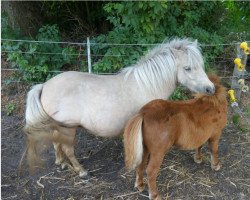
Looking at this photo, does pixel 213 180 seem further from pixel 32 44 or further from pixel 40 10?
pixel 40 10

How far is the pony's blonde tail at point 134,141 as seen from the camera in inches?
120

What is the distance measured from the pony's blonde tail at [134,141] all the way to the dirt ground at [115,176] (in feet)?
2.12

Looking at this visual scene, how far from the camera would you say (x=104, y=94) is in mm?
3441

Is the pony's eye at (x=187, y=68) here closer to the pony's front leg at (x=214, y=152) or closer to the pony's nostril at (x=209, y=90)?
the pony's nostril at (x=209, y=90)

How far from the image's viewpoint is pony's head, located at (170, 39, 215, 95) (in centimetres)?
346

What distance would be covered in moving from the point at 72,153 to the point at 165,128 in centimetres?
122

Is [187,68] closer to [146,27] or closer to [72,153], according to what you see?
[72,153]

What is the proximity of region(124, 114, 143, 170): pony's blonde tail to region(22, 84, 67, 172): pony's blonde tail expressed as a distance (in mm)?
810

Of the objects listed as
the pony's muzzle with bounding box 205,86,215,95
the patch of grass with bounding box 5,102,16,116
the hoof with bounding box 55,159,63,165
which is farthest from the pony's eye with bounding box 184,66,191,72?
the patch of grass with bounding box 5,102,16,116

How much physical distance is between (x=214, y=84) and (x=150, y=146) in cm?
108

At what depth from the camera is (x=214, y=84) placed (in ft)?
11.8

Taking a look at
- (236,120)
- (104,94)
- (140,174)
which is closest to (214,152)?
(140,174)

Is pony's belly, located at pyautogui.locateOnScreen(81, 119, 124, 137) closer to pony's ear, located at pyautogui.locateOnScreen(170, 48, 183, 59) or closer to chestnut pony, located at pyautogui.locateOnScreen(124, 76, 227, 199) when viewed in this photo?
chestnut pony, located at pyautogui.locateOnScreen(124, 76, 227, 199)

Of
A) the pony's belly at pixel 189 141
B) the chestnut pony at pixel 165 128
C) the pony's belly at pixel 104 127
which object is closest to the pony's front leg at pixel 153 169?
the chestnut pony at pixel 165 128
